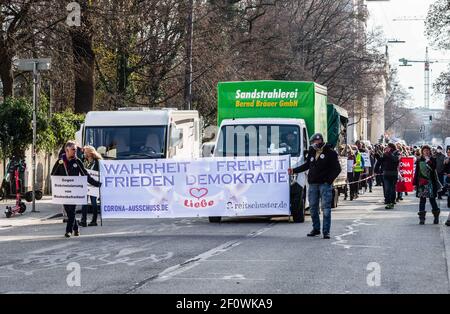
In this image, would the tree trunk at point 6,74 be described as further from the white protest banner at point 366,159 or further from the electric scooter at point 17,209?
the white protest banner at point 366,159

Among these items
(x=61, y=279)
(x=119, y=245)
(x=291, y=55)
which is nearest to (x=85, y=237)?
(x=119, y=245)

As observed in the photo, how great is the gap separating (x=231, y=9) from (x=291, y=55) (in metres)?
7.00

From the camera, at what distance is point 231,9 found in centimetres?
5378

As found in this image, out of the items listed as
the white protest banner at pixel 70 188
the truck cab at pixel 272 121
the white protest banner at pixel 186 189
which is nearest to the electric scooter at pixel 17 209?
the truck cab at pixel 272 121

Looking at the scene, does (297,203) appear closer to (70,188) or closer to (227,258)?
(70,188)

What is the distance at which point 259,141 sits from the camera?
75.4 feet

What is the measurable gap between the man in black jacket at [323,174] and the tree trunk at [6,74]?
15522mm

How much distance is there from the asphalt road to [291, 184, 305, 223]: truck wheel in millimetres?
327

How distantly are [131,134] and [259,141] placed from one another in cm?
464

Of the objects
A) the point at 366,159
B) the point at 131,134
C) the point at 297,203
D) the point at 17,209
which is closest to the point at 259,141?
the point at 297,203

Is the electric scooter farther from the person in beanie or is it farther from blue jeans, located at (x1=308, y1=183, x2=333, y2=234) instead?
the person in beanie

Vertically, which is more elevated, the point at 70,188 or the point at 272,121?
the point at 272,121

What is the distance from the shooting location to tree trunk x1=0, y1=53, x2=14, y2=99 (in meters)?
31.4

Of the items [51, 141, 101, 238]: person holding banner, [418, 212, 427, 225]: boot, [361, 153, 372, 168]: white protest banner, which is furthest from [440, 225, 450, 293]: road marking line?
[361, 153, 372, 168]: white protest banner
